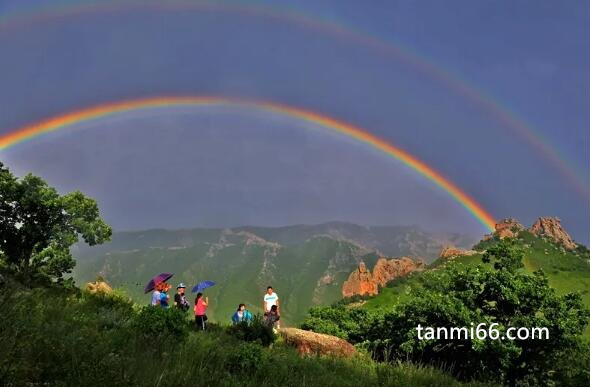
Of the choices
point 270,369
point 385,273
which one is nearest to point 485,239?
point 385,273

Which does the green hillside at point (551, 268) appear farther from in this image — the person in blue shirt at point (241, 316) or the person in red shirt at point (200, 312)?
the person in red shirt at point (200, 312)

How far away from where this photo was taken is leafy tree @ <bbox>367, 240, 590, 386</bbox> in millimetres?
20328

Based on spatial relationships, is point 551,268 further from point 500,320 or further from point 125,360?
point 125,360

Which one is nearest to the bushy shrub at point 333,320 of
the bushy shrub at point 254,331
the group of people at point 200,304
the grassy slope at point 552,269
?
the group of people at point 200,304

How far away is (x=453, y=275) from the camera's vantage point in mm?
26156

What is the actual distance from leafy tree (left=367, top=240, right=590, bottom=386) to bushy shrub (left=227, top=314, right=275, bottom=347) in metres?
5.47

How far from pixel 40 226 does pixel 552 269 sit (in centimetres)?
13552

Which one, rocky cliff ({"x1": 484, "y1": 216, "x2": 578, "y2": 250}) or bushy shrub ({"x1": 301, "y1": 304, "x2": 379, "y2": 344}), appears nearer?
bushy shrub ({"x1": 301, "y1": 304, "x2": 379, "y2": 344})

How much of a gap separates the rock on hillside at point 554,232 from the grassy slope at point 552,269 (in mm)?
20234

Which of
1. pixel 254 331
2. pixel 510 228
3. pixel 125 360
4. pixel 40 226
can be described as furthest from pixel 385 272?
pixel 125 360

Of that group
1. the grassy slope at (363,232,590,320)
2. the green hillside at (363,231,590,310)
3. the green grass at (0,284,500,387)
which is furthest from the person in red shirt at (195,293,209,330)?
the grassy slope at (363,232,590,320)

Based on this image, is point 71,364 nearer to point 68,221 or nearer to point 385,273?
point 68,221

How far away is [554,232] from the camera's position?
19250 cm

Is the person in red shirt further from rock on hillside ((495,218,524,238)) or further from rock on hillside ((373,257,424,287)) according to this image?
rock on hillside ((495,218,524,238))
